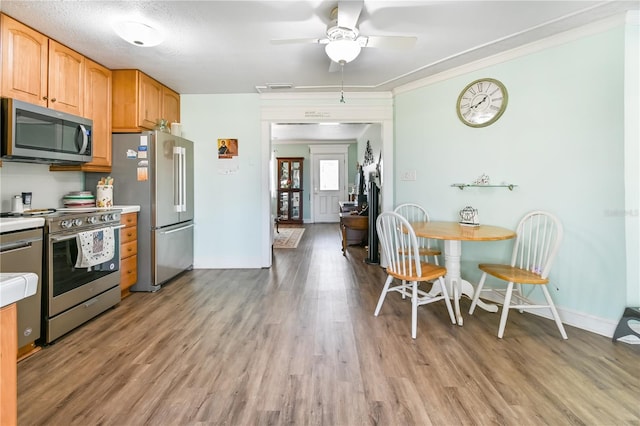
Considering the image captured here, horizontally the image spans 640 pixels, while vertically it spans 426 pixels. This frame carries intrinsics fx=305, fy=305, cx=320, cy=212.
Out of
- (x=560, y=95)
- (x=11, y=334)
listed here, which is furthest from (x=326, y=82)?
(x=11, y=334)

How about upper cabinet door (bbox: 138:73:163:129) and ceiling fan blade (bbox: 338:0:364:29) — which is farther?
upper cabinet door (bbox: 138:73:163:129)

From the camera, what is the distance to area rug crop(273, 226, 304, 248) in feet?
19.6

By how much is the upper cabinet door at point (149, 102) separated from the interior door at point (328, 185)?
5.93 meters

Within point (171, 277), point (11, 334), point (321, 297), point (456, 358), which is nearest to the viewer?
point (11, 334)

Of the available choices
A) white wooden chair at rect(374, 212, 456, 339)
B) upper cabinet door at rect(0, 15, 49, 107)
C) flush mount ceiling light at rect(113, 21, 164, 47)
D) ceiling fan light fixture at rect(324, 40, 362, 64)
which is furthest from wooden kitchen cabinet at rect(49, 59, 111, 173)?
white wooden chair at rect(374, 212, 456, 339)

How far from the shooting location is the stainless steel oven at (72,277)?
7.00ft

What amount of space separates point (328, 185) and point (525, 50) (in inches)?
272

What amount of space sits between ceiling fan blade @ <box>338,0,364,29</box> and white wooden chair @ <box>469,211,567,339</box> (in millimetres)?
2071

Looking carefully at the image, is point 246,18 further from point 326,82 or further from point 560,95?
point 560,95

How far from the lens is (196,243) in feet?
13.8

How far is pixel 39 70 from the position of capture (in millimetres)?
2438

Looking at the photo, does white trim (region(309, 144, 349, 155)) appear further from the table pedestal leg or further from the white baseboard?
the white baseboard

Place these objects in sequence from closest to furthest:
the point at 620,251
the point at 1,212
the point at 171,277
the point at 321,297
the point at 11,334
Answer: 1. the point at 11,334
2. the point at 620,251
3. the point at 1,212
4. the point at 321,297
5. the point at 171,277

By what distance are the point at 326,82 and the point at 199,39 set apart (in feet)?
5.01
